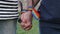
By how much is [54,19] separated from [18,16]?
74 centimetres

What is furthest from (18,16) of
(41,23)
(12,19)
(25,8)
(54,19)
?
(54,19)

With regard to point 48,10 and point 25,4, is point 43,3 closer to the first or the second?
point 48,10

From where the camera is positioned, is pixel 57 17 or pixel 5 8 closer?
pixel 57 17

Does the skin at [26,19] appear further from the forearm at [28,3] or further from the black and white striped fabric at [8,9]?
the black and white striped fabric at [8,9]

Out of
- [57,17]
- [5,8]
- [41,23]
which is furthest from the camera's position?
[5,8]

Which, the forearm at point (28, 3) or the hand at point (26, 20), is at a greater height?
the forearm at point (28, 3)

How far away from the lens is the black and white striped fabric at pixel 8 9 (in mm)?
3164

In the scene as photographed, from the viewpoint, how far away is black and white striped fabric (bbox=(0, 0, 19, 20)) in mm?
3164

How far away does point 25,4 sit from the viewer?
2990mm

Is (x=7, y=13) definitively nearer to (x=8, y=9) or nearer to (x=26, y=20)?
(x=8, y=9)

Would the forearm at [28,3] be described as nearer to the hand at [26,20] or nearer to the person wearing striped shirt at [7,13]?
the hand at [26,20]

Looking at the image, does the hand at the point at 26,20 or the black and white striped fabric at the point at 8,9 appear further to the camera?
the black and white striped fabric at the point at 8,9

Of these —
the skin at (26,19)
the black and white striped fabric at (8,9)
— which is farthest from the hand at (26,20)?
the black and white striped fabric at (8,9)

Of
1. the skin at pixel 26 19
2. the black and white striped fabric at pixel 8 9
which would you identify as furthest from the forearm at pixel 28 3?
the black and white striped fabric at pixel 8 9
